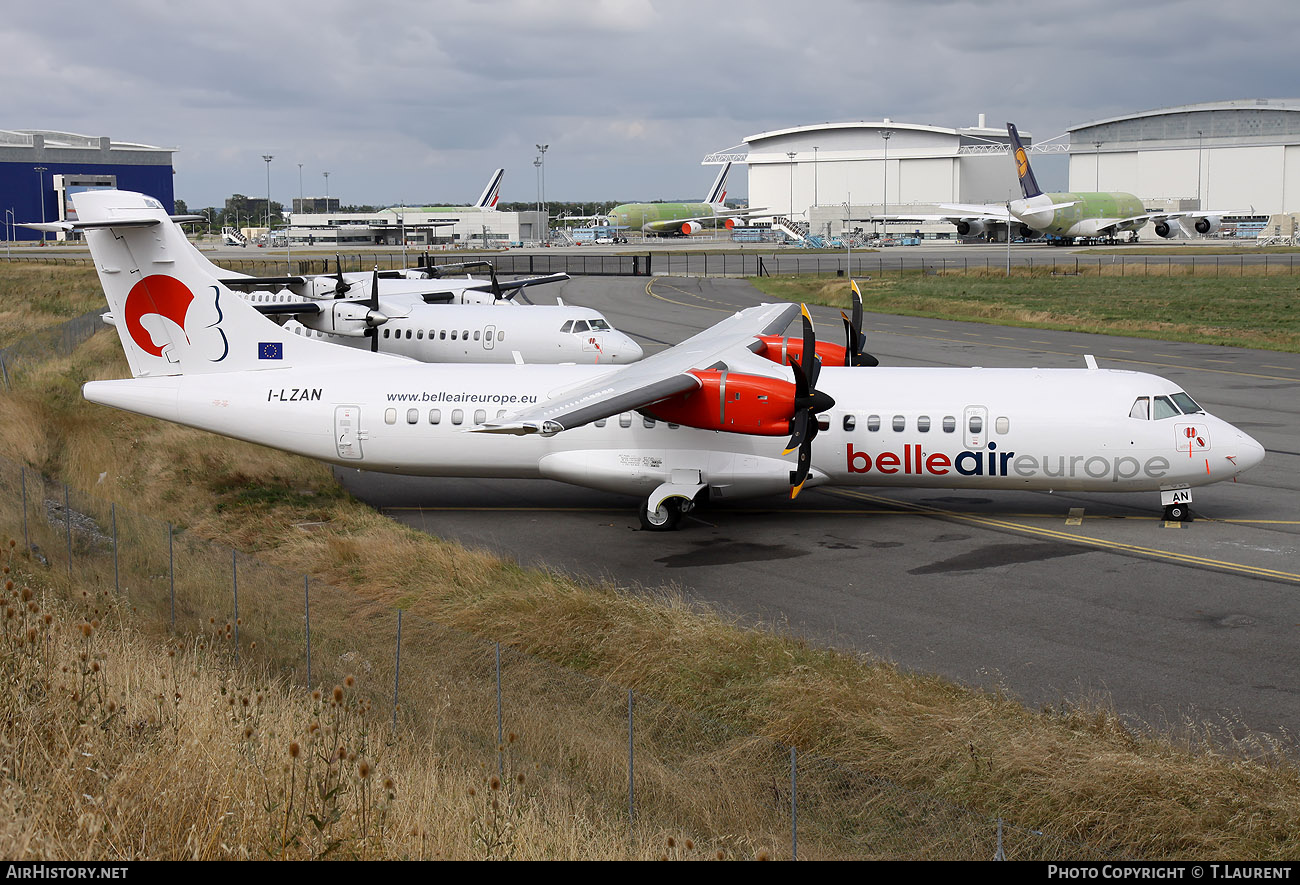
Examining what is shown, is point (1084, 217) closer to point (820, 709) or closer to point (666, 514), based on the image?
point (666, 514)

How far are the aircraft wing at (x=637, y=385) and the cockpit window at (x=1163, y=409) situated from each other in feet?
26.8

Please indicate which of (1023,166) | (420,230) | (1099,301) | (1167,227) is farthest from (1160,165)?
(1099,301)

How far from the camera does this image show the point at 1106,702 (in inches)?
595

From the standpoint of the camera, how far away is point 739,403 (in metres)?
22.4

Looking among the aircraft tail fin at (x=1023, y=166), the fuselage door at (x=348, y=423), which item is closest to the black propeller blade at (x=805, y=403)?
the fuselage door at (x=348, y=423)

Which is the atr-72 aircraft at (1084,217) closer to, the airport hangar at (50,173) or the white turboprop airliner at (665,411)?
the white turboprop airliner at (665,411)

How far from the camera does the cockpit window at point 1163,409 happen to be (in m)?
23.8

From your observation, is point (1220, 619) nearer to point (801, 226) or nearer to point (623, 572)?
point (623, 572)

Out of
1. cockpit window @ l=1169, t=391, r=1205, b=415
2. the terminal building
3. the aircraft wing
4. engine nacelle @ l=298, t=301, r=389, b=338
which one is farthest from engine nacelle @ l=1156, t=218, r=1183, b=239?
cockpit window @ l=1169, t=391, r=1205, b=415

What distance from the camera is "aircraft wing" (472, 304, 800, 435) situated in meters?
19.0

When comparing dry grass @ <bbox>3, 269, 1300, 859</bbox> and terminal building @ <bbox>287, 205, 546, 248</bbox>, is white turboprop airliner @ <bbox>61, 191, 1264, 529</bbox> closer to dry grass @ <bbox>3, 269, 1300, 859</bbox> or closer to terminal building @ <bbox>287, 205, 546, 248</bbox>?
dry grass @ <bbox>3, 269, 1300, 859</bbox>

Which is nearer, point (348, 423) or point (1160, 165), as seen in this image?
point (348, 423)

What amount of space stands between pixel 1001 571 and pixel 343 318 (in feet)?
96.7
